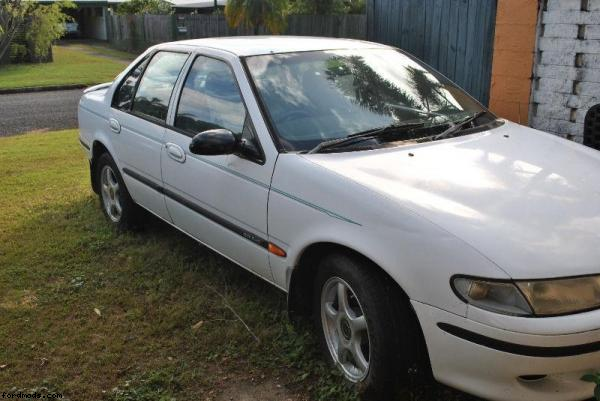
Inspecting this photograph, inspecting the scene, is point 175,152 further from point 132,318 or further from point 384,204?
point 384,204

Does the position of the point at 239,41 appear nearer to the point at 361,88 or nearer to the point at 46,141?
the point at 361,88

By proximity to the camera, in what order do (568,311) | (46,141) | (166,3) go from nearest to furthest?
(568,311)
(46,141)
(166,3)

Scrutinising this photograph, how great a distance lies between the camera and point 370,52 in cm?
426

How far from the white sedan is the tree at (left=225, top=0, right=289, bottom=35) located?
13.5m

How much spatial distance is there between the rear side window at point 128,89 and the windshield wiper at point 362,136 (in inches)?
89.2

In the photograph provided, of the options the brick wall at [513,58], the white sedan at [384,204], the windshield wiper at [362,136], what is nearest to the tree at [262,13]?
the brick wall at [513,58]

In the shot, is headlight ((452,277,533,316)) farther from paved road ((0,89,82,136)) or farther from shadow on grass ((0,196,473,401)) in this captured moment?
paved road ((0,89,82,136))

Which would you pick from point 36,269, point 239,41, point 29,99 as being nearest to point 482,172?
point 239,41

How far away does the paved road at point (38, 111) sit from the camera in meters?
A: 12.0

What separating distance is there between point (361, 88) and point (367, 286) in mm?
1454

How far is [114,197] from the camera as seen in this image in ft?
18.2

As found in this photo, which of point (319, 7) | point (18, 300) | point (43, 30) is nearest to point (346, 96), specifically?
point (18, 300)

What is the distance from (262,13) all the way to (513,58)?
1186 cm

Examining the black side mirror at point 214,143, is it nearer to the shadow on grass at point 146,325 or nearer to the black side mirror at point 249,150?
the black side mirror at point 249,150
